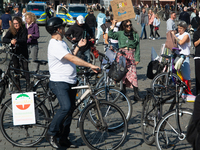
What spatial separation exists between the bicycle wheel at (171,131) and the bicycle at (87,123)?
566 millimetres

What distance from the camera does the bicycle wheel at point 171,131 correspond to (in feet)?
12.0

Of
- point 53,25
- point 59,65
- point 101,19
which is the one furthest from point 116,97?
point 101,19

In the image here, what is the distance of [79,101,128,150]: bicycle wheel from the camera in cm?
410

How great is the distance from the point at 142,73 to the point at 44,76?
17.9 ft

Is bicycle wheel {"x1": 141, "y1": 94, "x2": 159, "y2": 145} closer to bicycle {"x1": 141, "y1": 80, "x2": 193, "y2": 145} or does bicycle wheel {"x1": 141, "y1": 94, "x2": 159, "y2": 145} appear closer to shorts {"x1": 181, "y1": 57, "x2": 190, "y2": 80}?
bicycle {"x1": 141, "y1": 80, "x2": 193, "y2": 145}

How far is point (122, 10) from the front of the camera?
6531 millimetres

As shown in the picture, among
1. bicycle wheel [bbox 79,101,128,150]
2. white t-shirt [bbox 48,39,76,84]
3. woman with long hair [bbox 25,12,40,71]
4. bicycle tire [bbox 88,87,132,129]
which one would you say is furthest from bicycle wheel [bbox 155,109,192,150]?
woman with long hair [bbox 25,12,40,71]

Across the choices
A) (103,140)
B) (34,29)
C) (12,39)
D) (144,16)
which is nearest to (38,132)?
(103,140)

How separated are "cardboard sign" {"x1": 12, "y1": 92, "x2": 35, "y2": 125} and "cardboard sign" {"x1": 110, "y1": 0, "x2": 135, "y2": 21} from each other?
3.06 m

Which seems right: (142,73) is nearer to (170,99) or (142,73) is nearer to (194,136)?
(170,99)

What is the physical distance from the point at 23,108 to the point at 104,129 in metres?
1.16

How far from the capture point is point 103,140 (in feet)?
15.0

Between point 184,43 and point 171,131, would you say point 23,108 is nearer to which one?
point 171,131

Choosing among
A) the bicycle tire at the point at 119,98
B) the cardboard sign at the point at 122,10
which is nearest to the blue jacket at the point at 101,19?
the cardboard sign at the point at 122,10
